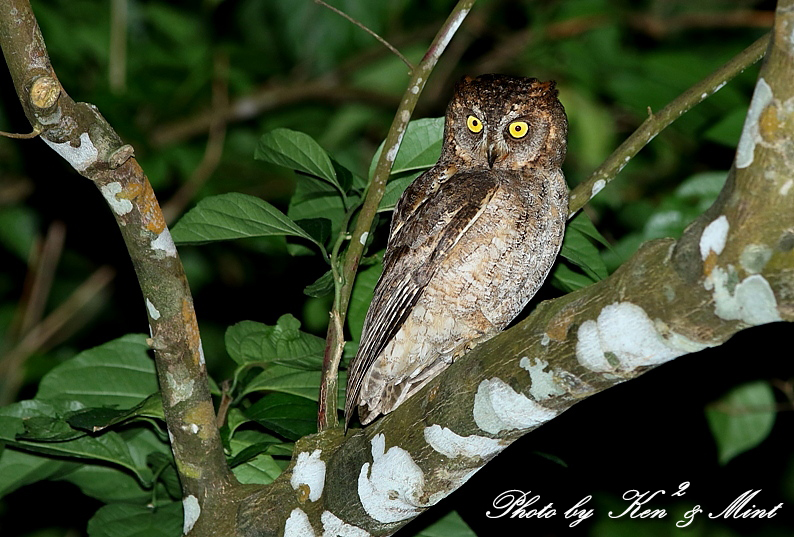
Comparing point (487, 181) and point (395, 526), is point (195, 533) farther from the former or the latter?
point (487, 181)

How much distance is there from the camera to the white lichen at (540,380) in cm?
192

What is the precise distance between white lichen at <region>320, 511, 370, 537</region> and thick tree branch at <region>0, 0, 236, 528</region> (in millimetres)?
369

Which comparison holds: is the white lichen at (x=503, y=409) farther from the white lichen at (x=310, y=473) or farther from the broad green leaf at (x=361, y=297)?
the broad green leaf at (x=361, y=297)

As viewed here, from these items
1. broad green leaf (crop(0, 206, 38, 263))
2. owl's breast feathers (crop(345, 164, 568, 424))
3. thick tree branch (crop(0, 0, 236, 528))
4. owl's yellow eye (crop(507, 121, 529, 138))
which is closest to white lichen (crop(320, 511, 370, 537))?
thick tree branch (crop(0, 0, 236, 528))

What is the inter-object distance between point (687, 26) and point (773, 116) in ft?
18.0

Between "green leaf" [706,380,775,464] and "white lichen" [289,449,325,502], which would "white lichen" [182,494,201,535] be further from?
"green leaf" [706,380,775,464]

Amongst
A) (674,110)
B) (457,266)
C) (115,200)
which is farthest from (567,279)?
(115,200)

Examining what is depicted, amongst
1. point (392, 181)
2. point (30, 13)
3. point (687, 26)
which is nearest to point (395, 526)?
point (392, 181)

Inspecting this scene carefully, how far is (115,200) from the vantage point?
2.32m

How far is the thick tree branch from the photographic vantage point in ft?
6.95

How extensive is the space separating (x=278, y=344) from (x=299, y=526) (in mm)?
631

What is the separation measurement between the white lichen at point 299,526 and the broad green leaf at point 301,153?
107cm

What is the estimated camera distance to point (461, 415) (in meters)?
2.13

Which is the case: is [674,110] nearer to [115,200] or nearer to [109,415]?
[115,200]
